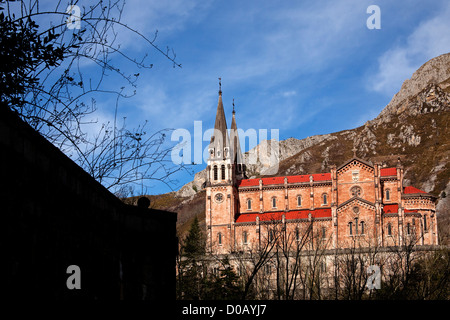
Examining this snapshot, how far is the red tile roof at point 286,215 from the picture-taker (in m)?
67.9

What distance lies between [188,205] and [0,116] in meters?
176

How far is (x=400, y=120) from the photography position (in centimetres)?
18000

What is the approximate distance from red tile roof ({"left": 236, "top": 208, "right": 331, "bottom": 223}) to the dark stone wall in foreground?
60.1 meters

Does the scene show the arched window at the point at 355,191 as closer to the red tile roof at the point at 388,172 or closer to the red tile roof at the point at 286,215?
the red tile roof at the point at 286,215

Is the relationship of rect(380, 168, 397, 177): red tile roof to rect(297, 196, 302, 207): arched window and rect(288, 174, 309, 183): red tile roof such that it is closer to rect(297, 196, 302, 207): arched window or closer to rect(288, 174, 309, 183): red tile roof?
rect(288, 174, 309, 183): red tile roof

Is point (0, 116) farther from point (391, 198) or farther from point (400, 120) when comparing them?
point (400, 120)

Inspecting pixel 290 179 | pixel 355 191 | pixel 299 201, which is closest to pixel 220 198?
pixel 290 179

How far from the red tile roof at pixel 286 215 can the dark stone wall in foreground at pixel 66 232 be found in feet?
197

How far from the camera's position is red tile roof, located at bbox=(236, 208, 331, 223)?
67.9m

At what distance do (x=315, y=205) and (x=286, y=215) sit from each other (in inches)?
171
